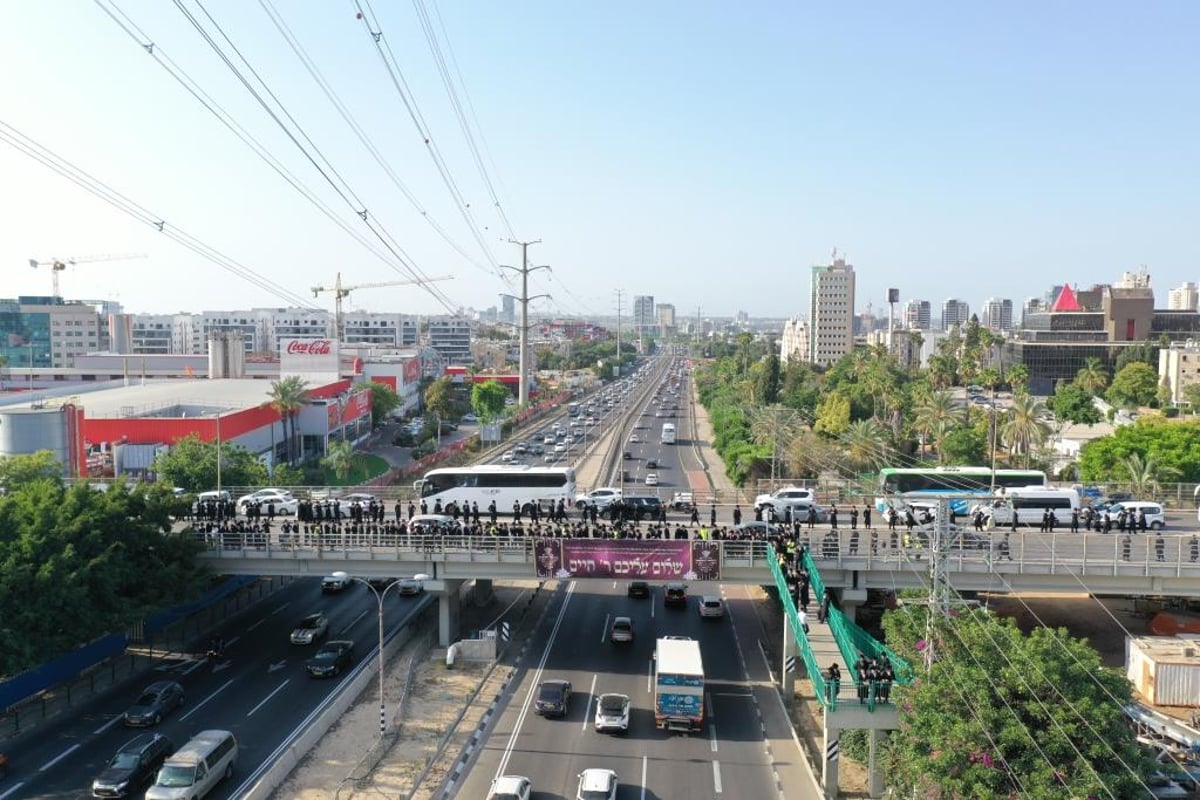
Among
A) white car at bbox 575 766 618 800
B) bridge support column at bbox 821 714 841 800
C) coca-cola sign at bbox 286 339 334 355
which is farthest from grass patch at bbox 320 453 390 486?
bridge support column at bbox 821 714 841 800

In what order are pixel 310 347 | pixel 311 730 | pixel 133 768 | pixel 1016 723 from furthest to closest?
pixel 310 347 < pixel 311 730 < pixel 133 768 < pixel 1016 723

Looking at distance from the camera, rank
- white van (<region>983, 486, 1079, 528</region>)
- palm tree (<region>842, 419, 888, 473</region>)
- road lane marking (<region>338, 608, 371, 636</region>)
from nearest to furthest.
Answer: road lane marking (<region>338, 608, 371, 636</region>), white van (<region>983, 486, 1079, 528</region>), palm tree (<region>842, 419, 888, 473</region>)

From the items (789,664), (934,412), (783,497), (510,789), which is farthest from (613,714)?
(934,412)

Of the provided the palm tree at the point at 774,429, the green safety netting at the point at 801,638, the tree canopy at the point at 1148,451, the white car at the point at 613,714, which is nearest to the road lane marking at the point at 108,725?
the white car at the point at 613,714

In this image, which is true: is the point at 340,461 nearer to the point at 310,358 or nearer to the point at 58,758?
the point at 310,358

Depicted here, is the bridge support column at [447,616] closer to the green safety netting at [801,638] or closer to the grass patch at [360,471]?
the green safety netting at [801,638]

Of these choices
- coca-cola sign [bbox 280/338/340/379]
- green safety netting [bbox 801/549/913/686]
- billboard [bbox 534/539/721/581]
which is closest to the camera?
green safety netting [bbox 801/549/913/686]

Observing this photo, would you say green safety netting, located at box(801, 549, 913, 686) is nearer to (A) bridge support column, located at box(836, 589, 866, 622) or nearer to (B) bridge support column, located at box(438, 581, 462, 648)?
(A) bridge support column, located at box(836, 589, 866, 622)
